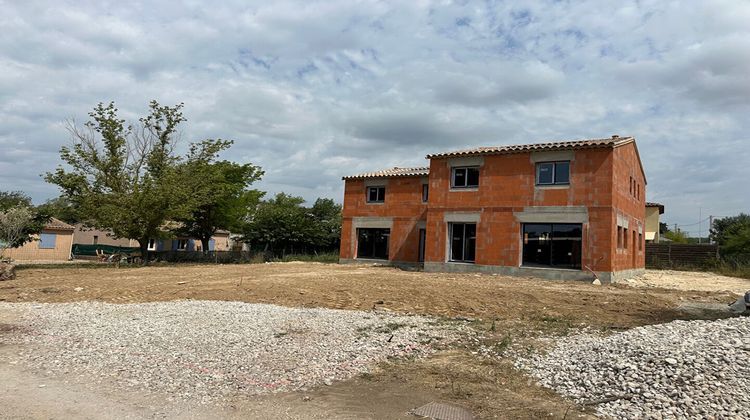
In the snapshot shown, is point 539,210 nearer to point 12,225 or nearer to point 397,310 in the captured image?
point 397,310

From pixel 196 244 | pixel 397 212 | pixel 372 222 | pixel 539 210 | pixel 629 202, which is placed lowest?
pixel 196 244

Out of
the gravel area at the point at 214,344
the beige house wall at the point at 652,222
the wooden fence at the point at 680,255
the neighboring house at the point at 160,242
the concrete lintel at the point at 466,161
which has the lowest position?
the gravel area at the point at 214,344

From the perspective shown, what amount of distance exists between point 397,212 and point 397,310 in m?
18.1

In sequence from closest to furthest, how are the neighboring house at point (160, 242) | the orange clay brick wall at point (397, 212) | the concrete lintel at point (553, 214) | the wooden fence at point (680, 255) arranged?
the concrete lintel at point (553, 214) → the orange clay brick wall at point (397, 212) → the wooden fence at point (680, 255) → the neighboring house at point (160, 242)

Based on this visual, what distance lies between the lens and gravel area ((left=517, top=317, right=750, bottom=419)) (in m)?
5.24

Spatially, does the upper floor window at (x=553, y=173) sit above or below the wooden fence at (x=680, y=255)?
above

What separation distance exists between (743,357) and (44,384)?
8.59 meters

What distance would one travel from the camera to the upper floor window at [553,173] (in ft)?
74.3

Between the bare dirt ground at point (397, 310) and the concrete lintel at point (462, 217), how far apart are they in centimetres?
364

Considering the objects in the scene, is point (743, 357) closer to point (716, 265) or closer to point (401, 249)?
point (401, 249)

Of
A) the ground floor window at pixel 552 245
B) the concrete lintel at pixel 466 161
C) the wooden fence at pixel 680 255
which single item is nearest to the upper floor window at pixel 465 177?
the concrete lintel at pixel 466 161

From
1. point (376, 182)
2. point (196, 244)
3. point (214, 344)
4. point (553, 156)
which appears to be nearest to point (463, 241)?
point (553, 156)

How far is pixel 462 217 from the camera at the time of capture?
24.9m

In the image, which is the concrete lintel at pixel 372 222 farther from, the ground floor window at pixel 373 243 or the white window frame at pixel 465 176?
the white window frame at pixel 465 176
